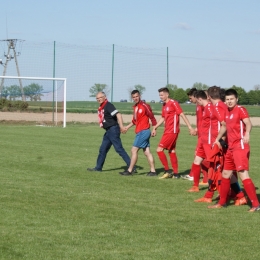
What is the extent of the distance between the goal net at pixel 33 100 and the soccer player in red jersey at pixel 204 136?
2385 cm

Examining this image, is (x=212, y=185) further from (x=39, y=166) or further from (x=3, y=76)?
(x=3, y=76)

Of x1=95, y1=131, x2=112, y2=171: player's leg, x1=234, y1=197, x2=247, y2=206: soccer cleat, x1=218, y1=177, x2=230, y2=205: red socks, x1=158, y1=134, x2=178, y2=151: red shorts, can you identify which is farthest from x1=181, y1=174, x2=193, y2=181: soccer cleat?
x1=218, y1=177, x2=230, y2=205: red socks

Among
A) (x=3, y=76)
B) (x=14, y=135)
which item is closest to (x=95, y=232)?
(x=14, y=135)

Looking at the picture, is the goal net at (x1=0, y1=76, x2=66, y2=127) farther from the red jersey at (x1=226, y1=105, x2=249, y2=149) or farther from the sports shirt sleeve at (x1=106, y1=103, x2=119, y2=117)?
the red jersey at (x1=226, y1=105, x2=249, y2=149)

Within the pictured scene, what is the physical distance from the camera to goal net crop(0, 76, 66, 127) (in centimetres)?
3575

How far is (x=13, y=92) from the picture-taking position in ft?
119

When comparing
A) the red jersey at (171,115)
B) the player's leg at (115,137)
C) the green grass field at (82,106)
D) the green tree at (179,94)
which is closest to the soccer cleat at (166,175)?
the red jersey at (171,115)

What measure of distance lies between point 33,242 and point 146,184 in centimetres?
542

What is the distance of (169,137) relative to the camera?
44.8ft

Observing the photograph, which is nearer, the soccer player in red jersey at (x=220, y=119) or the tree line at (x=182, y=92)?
the soccer player in red jersey at (x=220, y=119)

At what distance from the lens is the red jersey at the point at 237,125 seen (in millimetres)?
9289

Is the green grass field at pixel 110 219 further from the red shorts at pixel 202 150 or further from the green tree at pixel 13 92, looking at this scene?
the green tree at pixel 13 92

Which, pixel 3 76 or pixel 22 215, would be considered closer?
pixel 22 215

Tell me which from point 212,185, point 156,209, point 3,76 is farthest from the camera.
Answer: point 3,76
